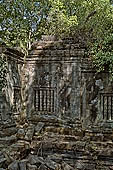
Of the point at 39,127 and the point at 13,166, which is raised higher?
the point at 39,127

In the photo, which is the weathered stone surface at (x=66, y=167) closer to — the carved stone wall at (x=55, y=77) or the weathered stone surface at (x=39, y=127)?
the weathered stone surface at (x=39, y=127)

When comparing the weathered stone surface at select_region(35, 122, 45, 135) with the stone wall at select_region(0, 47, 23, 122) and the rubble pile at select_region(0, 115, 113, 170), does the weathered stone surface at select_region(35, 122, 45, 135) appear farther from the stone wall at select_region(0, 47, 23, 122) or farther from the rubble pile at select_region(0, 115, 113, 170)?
the stone wall at select_region(0, 47, 23, 122)

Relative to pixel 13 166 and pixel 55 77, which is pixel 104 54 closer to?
pixel 55 77

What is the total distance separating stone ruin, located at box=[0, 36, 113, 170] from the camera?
8703 millimetres

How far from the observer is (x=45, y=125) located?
10.8 m

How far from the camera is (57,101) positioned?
1088cm

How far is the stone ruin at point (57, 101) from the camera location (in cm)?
870

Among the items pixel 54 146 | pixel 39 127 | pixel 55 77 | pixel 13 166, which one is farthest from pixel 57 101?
pixel 13 166

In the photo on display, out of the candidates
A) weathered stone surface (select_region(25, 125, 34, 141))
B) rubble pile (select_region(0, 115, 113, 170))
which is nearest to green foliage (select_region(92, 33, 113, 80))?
rubble pile (select_region(0, 115, 113, 170))

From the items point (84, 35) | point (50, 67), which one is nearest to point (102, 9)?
point (84, 35)

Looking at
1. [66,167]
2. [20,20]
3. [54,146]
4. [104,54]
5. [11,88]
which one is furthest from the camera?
[20,20]

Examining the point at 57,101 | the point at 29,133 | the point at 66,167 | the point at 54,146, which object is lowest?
the point at 66,167

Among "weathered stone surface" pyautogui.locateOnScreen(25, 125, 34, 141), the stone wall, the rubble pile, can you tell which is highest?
the stone wall

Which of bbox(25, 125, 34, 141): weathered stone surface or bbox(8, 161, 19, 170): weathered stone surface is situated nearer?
bbox(8, 161, 19, 170): weathered stone surface
